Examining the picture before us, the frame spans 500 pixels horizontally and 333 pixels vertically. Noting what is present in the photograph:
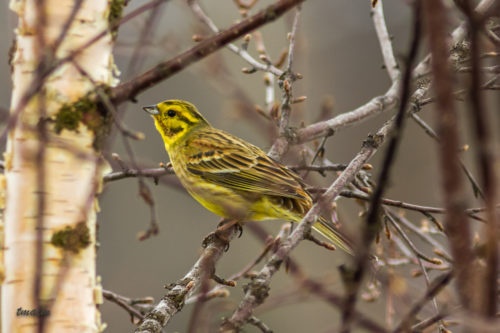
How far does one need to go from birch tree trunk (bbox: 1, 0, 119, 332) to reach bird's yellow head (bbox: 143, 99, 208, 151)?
3.11 metres

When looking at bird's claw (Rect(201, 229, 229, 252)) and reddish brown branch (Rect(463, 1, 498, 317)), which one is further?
bird's claw (Rect(201, 229, 229, 252))

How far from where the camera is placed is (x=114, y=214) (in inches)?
532

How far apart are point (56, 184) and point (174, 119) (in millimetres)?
3443

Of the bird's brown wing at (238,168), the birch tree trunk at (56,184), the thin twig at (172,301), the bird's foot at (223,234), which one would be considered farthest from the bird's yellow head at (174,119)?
the birch tree trunk at (56,184)

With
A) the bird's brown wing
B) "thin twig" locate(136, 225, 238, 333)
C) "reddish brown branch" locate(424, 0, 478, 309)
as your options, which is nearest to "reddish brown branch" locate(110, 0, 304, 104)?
"thin twig" locate(136, 225, 238, 333)

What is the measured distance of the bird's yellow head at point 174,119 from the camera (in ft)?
18.7

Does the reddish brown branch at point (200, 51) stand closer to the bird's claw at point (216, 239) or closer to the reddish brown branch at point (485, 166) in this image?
the reddish brown branch at point (485, 166)

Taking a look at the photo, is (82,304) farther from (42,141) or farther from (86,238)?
(42,141)

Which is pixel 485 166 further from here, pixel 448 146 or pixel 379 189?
pixel 379 189

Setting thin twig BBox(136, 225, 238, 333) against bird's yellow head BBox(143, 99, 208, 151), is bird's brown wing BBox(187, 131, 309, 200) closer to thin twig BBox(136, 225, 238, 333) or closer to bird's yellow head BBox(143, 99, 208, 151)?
bird's yellow head BBox(143, 99, 208, 151)

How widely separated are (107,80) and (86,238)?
72 cm

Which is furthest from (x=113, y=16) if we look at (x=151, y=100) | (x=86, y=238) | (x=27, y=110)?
(x=151, y=100)

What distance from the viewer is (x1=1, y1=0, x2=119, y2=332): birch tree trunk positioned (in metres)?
2.26

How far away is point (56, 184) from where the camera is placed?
2350 mm
